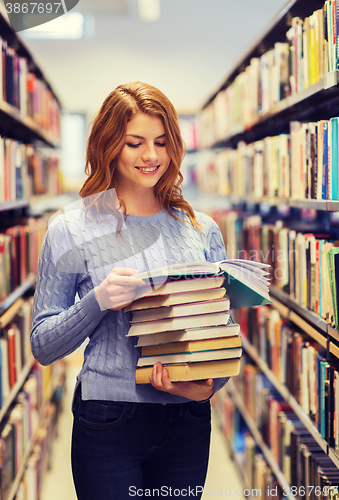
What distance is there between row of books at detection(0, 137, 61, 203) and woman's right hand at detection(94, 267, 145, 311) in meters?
1.12

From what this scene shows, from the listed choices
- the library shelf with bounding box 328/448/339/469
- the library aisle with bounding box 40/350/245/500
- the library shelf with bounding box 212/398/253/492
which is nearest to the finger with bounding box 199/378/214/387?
the library shelf with bounding box 328/448/339/469

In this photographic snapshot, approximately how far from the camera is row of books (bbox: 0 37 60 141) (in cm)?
199

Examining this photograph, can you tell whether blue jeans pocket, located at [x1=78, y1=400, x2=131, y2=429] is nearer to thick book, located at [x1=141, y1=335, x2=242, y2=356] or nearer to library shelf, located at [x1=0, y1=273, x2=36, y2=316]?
thick book, located at [x1=141, y1=335, x2=242, y2=356]

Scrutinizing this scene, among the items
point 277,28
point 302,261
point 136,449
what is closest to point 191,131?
point 277,28

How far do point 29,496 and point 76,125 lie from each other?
12.0 ft

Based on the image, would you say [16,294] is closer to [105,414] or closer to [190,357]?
[105,414]

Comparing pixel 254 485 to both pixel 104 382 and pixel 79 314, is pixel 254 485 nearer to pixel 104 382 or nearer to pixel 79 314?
pixel 104 382

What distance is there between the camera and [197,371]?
39.2 inches

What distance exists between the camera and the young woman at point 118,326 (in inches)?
40.1

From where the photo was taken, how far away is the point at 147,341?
1.02 m

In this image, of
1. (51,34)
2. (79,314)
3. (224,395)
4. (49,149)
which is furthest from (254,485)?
(51,34)

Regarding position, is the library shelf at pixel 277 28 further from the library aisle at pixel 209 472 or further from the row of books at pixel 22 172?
the library aisle at pixel 209 472

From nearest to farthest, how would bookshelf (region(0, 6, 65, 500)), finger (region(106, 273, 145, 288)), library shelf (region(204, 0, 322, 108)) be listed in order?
finger (region(106, 273, 145, 288)) < library shelf (region(204, 0, 322, 108)) < bookshelf (region(0, 6, 65, 500))

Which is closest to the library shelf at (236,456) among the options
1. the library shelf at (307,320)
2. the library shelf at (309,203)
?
the library shelf at (307,320)
